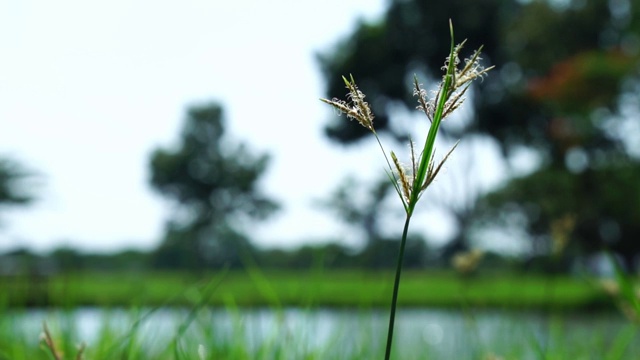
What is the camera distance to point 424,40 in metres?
28.7

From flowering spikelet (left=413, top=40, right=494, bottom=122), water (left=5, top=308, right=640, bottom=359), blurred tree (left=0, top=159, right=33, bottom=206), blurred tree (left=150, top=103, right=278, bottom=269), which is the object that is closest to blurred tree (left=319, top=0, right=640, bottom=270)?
water (left=5, top=308, right=640, bottom=359)

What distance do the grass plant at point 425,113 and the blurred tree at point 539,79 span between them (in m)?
17.9

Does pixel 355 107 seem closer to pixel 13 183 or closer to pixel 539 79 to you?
pixel 539 79

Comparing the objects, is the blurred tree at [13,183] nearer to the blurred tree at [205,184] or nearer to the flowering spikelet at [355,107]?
the blurred tree at [205,184]

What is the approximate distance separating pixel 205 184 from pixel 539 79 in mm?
30068

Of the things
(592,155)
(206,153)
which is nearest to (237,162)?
(206,153)

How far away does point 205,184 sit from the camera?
4869cm

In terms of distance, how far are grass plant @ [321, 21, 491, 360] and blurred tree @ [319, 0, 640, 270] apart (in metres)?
17.9

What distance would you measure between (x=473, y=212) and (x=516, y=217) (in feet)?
6.99

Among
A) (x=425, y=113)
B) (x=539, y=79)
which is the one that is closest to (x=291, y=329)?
(x=425, y=113)

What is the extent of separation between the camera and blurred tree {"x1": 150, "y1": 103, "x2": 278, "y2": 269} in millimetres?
47188

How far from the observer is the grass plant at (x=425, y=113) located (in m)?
0.46

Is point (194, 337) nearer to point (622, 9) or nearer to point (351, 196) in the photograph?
point (622, 9)

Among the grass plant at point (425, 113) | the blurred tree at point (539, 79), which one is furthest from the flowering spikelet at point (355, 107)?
the blurred tree at point (539, 79)
